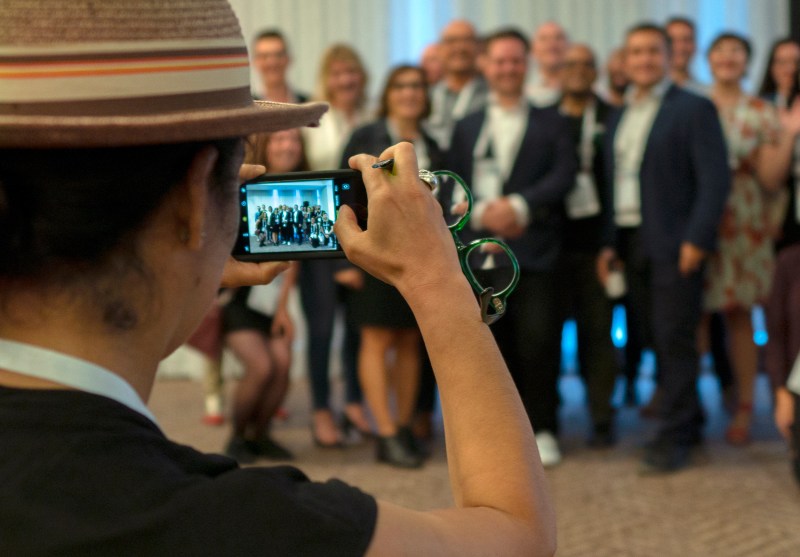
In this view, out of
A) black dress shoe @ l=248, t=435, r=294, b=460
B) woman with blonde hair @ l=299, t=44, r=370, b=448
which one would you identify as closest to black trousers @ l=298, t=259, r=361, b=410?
woman with blonde hair @ l=299, t=44, r=370, b=448

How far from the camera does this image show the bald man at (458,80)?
20.3 feet

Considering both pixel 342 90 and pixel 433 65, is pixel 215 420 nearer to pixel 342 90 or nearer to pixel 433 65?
pixel 342 90

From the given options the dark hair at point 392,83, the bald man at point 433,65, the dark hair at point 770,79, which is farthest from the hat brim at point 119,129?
the bald man at point 433,65

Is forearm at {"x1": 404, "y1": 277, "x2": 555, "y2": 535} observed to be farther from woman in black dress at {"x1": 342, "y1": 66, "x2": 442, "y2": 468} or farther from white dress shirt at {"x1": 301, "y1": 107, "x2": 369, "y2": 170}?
white dress shirt at {"x1": 301, "y1": 107, "x2": 369, "y2": 170}

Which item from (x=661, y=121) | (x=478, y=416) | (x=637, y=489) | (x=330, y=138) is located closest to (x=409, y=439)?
(x=637, y=489)

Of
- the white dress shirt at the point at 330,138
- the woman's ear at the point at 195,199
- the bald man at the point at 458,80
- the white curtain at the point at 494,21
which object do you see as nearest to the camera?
the woman's ear at the point at 195,199

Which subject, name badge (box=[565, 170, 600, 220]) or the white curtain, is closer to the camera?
name badge (box=[565, 170, 600, 220])

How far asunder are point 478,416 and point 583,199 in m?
4.50

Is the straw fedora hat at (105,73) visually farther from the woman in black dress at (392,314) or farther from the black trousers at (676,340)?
the black trousers at (676,340)

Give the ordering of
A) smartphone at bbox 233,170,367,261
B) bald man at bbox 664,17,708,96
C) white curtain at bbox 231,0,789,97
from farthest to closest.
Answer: white curtain at bbox 231,0,789,97 < bald man at bbox 664,17,708,96 < smartphone at bbox 233,170,367,261

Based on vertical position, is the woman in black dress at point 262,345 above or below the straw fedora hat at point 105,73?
below

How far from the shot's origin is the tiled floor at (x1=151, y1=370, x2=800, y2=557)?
4.24 meters

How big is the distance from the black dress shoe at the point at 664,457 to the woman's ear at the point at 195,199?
4324mm

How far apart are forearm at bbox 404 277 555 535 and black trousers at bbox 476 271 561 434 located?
4.11m
